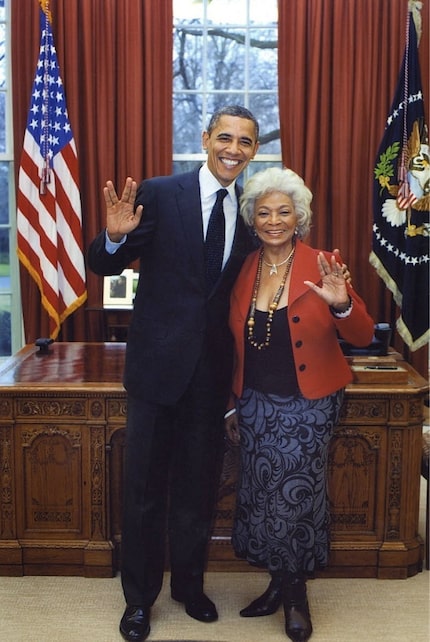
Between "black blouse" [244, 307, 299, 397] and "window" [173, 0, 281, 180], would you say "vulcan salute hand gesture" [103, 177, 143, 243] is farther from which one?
"window" [173, 0, 281, 180]

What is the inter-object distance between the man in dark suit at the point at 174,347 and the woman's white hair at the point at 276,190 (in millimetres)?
57

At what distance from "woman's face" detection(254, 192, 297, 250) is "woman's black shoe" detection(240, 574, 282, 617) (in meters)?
1.22

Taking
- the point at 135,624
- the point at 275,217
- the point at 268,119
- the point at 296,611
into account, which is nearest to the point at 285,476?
the point at 296,611

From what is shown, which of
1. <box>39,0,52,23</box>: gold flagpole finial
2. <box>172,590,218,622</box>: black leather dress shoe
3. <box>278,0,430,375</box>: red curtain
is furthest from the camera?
<box>278,0,430,375</box>: red curtain

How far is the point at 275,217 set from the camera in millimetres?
2410

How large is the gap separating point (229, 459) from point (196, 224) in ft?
3.34

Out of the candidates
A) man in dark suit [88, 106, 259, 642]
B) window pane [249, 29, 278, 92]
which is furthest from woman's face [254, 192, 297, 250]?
window pane [249, 29, 278, 92]

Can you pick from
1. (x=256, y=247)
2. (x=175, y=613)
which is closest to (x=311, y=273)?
(x=256, y=247)

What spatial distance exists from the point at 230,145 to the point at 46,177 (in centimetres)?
263

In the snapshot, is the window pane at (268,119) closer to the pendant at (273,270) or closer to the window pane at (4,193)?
the window pane at (4,193)

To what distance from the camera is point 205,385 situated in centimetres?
246

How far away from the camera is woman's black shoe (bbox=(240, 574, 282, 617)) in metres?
2.70

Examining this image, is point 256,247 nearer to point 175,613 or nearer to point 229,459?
point 229,459

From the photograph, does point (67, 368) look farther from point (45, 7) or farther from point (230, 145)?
point (45, 7)
